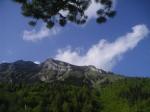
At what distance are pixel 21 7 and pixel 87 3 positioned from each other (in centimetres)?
320

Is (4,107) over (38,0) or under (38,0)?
under

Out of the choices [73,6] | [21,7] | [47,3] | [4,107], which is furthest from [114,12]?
[4,107]

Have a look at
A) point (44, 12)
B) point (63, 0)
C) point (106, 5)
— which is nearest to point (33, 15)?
point (44, 12)

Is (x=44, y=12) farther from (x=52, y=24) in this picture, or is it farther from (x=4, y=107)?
(x=4, y=107)

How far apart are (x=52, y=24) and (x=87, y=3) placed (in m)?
2.11

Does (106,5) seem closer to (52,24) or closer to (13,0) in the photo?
(52,24)

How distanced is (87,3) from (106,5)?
92 centimetres

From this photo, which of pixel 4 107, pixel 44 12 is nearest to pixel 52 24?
pixel 44 12

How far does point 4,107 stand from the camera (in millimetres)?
20422

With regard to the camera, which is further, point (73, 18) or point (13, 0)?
point (73, 18)

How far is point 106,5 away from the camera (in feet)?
66.0

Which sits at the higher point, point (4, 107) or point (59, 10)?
point (59, 10)

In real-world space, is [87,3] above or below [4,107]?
above

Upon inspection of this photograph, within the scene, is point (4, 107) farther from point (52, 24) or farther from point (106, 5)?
point (106, 5)
